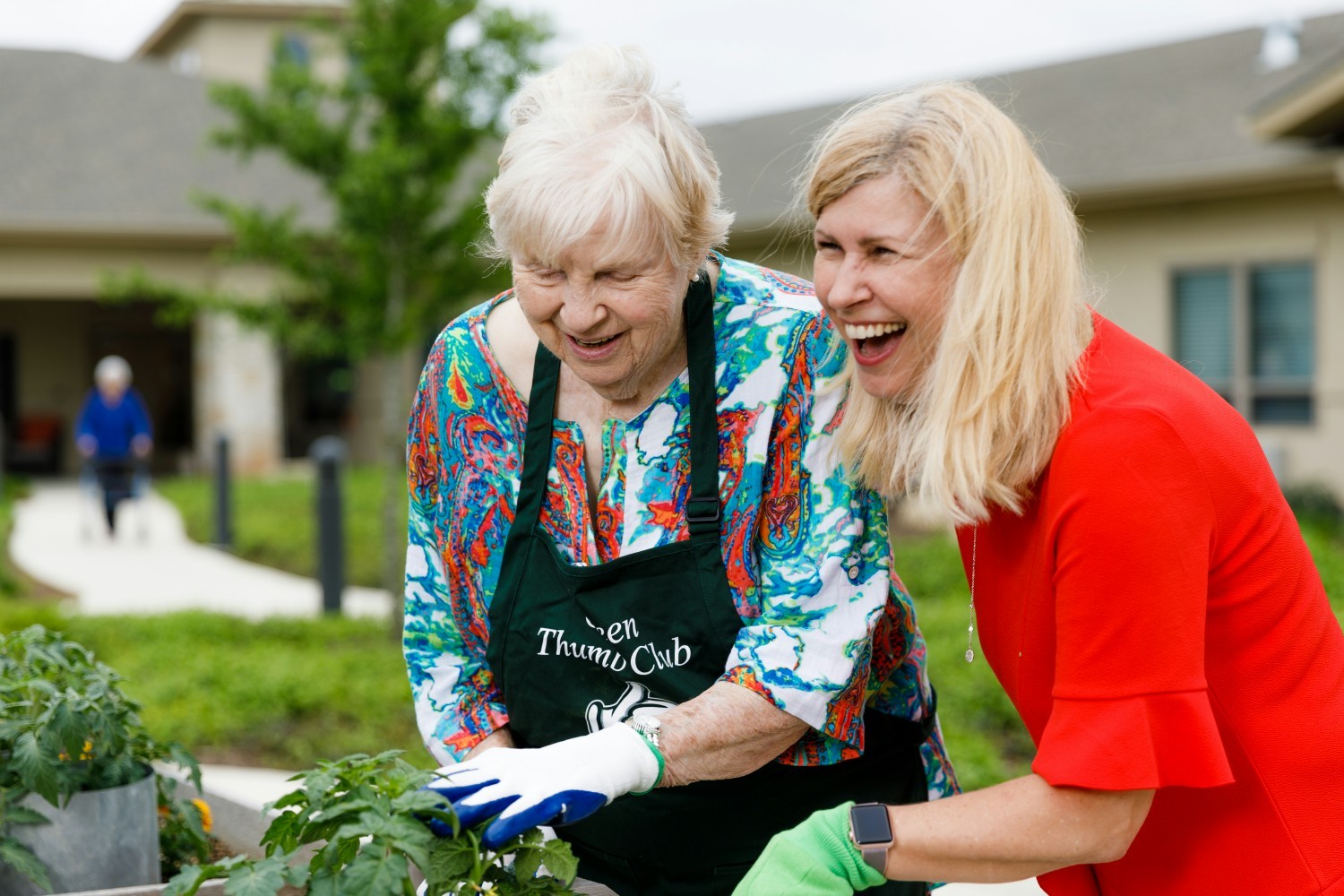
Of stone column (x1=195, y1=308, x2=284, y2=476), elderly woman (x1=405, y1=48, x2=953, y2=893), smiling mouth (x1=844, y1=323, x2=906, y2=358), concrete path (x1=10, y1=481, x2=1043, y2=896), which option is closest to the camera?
smiling mouth (x1=844, y1=323, x2=906, y2=358)

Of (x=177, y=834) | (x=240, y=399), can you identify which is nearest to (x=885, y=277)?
(x=177, y=834)

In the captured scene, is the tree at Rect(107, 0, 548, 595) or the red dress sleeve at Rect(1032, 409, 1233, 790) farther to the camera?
the tree at Rect(107, 0, 548, 595)

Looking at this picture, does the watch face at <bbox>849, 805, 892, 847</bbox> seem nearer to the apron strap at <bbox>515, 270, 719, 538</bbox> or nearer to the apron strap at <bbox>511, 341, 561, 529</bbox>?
the apron strap at <bbox>515, 270, 719, 538</bbox>

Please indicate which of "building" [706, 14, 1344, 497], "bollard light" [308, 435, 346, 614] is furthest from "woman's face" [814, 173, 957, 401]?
"building" [706, 14, 1344, 497]

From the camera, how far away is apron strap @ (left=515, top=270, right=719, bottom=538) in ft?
6.33

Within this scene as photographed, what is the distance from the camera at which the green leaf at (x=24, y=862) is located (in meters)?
1.99

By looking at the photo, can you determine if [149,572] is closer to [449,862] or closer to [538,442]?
[538,442]

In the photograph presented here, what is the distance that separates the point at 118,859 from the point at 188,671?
5229mm

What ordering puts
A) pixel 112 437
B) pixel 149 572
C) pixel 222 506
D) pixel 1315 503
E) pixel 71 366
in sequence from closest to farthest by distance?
pixel 1315 503 → pixel 149 572 → pixel 222 506 → pixel 112 437 → pixel 71 366

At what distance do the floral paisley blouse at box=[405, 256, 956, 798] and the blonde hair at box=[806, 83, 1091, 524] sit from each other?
0.90 feet

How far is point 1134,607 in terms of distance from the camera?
148 cm

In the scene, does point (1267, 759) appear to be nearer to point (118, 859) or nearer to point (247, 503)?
point (118, 859)

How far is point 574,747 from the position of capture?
181 centimetres

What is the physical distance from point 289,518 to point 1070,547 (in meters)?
13.5
